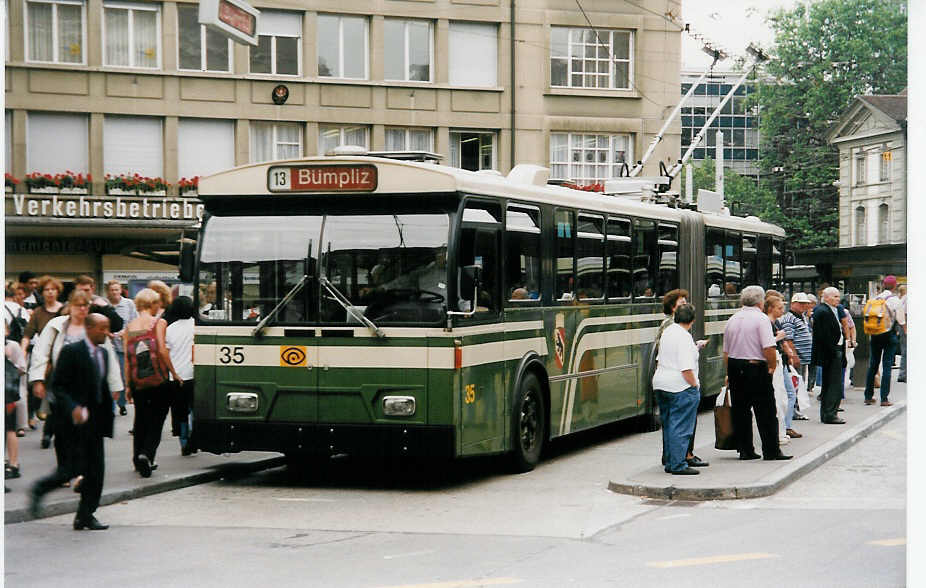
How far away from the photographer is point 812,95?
21.3 meters

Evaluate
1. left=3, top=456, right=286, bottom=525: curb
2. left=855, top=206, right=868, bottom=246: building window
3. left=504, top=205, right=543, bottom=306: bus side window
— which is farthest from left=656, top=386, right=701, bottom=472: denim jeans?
left=855, top=206, right=868, bottom=246: building window

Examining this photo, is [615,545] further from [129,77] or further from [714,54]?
[129,77]

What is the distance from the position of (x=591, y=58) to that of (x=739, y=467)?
23.9 m

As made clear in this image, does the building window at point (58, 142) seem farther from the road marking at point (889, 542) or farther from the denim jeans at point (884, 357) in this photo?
the road marking at point (889, 542)

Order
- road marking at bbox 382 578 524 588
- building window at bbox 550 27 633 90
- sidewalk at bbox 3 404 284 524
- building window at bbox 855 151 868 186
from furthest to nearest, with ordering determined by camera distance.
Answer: building window at bbox 550 27 633 90 < building window at bbox 855 151 868 186 < sidewalk at bbox 3 404 284 524 < road marking at bbox 382 578 524 588

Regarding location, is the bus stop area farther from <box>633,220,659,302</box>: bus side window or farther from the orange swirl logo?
<box>633,220,659,302</box>: bus side window

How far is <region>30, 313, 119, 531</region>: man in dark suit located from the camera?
9703mm

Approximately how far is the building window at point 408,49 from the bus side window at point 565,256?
65.3 feet

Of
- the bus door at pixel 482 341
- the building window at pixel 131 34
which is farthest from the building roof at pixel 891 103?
the building window at pixel 131 34

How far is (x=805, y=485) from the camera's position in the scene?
1220 cm

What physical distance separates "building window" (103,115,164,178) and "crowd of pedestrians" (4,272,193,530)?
1412cm

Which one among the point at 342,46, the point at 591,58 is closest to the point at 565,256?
the point at 342,46

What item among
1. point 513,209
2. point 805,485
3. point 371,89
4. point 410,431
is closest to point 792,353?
point 805,485

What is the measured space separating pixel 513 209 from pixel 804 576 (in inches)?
219
